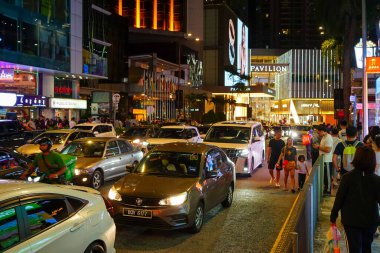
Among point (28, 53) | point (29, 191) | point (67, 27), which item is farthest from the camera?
point (67, 27)

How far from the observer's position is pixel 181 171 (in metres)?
9.34

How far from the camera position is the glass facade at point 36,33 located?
27.1 metres

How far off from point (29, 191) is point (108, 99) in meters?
31.9

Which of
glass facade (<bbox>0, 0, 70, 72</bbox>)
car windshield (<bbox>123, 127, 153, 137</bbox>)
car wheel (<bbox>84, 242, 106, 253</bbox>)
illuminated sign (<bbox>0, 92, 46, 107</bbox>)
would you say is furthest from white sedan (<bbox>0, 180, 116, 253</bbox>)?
glass facade (<bbox>0, 0, 70, 72</bbox>)

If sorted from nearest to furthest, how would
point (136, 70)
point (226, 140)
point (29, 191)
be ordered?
1. point (29, 191)
2. point (226, 140)
3. point (136, 70)

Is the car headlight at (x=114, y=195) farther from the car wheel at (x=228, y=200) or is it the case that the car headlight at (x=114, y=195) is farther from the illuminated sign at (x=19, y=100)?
the illuminated sign at (x=19, y=100)

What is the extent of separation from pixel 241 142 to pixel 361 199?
1186cm

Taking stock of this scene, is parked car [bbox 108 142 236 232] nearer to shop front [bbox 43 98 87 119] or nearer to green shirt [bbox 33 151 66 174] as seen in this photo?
green shirt [bbox 33 151 66 174]

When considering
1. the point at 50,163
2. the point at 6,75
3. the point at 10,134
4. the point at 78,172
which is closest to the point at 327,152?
the point at 78,172

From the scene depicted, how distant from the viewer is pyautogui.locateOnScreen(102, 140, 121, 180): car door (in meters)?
14.1

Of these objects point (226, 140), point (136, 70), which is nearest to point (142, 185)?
point (226, 140)

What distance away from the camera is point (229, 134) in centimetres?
1800

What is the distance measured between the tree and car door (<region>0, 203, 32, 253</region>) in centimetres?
2838

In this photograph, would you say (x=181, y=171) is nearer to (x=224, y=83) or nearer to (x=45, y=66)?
(x=45, y=66)
